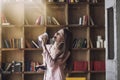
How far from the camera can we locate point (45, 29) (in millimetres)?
7160

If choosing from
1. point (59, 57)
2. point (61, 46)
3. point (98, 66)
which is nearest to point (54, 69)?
point (59, 57)

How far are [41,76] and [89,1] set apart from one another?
2.00m

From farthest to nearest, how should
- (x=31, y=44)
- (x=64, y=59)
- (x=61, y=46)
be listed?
1. (x=31, y=44)
2. (x=61, y=46)
3. (x=64, y=59)

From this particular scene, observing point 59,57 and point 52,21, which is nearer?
point 59,57

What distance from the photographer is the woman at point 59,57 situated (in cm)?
380

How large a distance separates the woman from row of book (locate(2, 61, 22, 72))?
10.6 feet

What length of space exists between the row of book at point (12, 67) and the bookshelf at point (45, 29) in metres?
0.05

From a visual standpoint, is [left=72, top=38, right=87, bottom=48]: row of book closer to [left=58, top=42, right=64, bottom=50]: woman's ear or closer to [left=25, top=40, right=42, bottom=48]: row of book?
[left=25, top=40, right=42, bottom=48]: row of book

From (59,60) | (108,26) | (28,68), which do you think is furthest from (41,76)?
(108,26)

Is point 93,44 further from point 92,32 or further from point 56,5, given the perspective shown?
point 56,5

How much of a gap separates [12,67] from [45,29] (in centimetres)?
110

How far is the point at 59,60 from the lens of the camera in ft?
12.7

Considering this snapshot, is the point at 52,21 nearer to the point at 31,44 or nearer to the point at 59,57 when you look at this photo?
the point at 31,44

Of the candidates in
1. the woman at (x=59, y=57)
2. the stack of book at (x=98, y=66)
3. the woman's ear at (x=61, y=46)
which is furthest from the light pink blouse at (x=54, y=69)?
the stack of book at (x=98, y=66)
